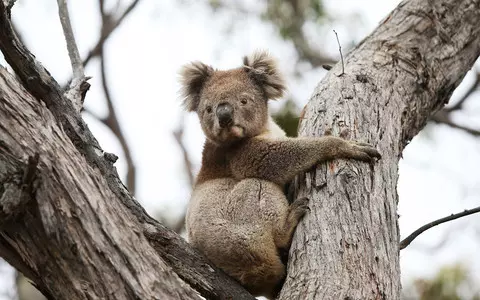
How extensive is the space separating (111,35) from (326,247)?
6.12 m

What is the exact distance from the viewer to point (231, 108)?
16.2 feet

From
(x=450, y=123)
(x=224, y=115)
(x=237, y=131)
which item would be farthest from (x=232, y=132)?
(x=450, y=123)

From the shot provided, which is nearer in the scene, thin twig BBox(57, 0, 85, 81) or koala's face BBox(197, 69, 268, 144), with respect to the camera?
thin twig BBox(57, 0, 85, 81)

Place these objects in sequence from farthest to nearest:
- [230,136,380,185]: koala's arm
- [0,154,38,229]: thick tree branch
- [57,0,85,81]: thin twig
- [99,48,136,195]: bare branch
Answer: [99,48,136,195]: bare branch → [57,0,85,81]: thin twig → [230,136,380,185]: koala's arm → [0,154,38,229]: thick tree branch

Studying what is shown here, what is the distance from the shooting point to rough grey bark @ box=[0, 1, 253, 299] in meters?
2.48

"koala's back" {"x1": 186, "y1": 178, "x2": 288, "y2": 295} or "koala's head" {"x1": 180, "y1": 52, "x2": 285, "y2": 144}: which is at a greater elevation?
"koala's head" {"x1": 180, "y1": 52, "x2": 285, "y2": 144}

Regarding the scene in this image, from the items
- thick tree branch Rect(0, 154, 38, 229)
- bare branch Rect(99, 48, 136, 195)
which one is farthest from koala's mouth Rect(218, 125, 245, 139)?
bare branch Rect(99, 48, 136, 195)

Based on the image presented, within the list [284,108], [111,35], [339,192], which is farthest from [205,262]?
[111,35]

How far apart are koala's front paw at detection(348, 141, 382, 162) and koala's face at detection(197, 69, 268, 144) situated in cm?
115

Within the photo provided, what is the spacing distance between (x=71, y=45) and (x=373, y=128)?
218cm

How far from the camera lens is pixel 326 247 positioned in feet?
11.2

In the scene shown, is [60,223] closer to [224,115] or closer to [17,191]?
[17,191]

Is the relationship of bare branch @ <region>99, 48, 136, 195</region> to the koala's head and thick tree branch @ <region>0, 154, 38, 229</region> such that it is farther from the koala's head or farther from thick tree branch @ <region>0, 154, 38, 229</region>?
thick tree branch @ <region>0, 154, 38, 229</region>

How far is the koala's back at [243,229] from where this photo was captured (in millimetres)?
3994
